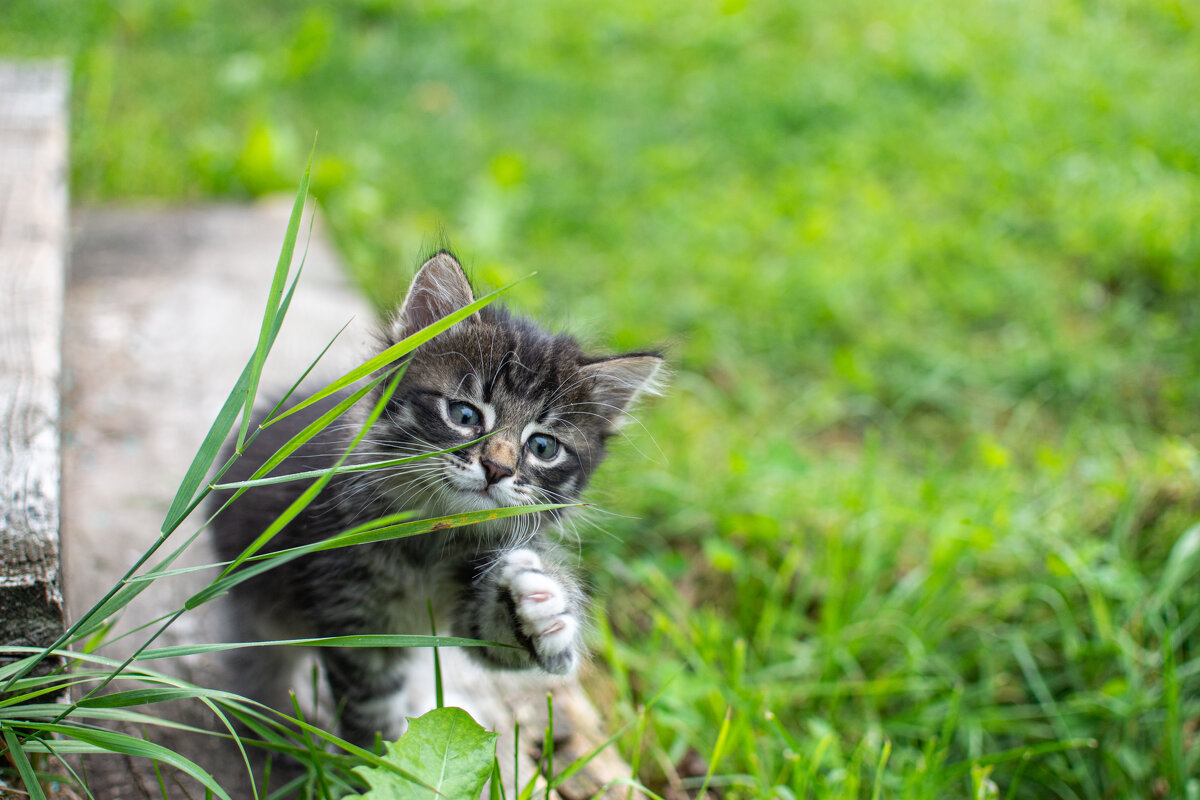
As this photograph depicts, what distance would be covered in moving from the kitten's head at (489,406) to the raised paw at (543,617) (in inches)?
7.3

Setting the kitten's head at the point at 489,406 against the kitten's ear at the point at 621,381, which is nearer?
the kitten's head at the point at 489,406

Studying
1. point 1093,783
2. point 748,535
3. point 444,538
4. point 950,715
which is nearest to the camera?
point 444,538

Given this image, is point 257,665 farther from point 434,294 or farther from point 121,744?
point 434,294

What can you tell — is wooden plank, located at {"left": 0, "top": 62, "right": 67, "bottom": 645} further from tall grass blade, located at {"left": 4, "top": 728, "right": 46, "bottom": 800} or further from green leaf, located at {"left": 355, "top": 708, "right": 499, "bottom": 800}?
green leaf, located at {"left": 355, "top": 708, "right": 499, "bottom": 800}

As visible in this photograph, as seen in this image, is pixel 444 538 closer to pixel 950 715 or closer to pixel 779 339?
pixel 950 715

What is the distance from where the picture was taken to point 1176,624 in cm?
277

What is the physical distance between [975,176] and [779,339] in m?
2.11

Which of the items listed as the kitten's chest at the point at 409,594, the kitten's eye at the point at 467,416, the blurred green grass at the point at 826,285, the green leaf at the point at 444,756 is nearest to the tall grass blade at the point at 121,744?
the green leaf at the point at 444,756

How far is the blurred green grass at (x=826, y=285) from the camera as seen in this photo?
105 inches

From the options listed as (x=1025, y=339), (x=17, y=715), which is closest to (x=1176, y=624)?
(x=1025, y=339)

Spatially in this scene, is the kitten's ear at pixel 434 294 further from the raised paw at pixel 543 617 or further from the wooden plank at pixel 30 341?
the wooden plank at pixel 30 341

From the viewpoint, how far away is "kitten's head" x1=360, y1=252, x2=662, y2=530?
6.19 ft

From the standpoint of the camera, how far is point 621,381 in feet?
7.32

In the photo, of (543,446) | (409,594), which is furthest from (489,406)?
(409,594)
